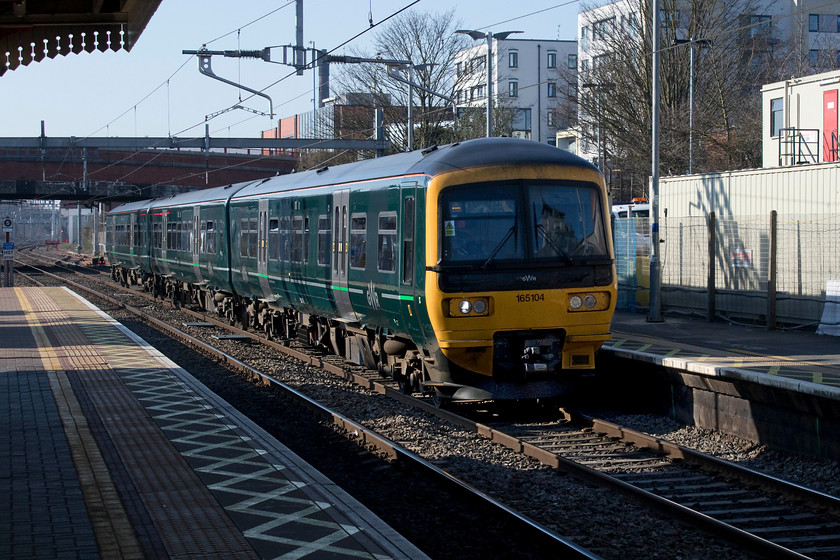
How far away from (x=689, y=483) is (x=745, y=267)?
10999 millimetres

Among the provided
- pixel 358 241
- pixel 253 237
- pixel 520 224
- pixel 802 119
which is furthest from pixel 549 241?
pixel 802 119

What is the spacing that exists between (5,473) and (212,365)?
351 inches

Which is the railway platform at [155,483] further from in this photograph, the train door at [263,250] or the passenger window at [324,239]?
the train door at [263,250]

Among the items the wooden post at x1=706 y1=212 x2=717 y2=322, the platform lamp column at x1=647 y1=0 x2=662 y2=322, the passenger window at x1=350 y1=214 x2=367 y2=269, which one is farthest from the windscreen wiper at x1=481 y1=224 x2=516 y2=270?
the wooden post at x1=706 y1=212 x2=717 y2=322

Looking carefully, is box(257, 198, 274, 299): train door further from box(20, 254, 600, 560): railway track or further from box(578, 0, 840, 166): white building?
box(578, 0, 840, 166): white building

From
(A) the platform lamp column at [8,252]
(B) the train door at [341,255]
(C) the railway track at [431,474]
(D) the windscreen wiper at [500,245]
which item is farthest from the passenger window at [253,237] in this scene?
(A) the platform lamp column at [8,252]

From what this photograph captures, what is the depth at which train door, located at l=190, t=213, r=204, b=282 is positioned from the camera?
26062mm

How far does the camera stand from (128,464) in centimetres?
870

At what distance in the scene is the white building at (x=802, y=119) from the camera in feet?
84.1

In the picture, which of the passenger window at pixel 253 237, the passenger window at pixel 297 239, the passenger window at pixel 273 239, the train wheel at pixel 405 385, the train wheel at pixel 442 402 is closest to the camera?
the train wheel at pixel 442 402

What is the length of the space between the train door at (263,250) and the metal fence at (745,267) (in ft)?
27.0

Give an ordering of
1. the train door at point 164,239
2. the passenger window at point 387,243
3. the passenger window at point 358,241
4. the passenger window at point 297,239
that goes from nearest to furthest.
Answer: the passenger window at point 387,243, the passenger window at point 358,241, the passenger window at point 297,239, the train door at point 164,239

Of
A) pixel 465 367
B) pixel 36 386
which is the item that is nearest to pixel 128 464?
pixel 465 367

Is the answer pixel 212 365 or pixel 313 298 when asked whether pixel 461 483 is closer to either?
pixel 313 298
